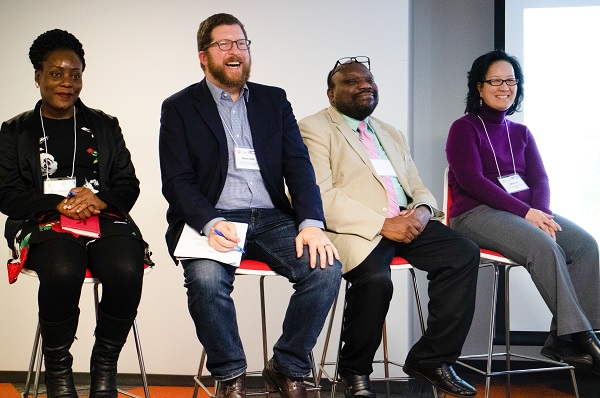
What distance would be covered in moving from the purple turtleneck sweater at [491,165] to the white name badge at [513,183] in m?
0.03

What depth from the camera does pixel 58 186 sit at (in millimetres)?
3057

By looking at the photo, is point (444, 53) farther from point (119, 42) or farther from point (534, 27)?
point (119, 42)

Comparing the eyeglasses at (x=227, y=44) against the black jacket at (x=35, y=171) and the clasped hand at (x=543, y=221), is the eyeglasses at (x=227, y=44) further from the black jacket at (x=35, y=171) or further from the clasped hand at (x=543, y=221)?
the clasped hand at (x=543, y=221)

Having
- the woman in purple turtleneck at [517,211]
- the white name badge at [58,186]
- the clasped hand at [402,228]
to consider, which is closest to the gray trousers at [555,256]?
the woman in purple turtleneck at [517,211]

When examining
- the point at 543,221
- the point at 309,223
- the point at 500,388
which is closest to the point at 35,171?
the point at 309,223

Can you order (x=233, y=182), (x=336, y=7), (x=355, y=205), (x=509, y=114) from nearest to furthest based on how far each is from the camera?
(x=233, y=182), (x=355, y=205), (x=509, y=114), (x=336, y=7)

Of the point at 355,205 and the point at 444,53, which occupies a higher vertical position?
the point at 444,53

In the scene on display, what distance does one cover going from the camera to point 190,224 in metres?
2.85

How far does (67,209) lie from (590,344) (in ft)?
7.26

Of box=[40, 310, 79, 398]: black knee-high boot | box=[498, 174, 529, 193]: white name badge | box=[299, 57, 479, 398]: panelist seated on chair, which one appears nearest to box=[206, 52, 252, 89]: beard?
box=[299, 57, 479, 398]: panelist seated on chair

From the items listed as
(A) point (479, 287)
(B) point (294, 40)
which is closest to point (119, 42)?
(B) point (294, 40)

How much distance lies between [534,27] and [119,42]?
235cm

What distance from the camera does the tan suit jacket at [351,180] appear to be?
315 cm

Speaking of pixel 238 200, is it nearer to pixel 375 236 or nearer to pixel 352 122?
pixel 375 236
